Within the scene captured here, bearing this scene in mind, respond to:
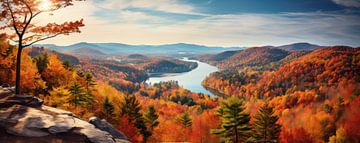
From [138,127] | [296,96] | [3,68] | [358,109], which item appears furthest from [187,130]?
[296,96]

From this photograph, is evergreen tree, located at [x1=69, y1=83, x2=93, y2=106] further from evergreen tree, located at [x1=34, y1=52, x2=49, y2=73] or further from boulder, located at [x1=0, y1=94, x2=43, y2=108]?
boulder, located at [x1=0, y1=94, x2=43, y2=108]

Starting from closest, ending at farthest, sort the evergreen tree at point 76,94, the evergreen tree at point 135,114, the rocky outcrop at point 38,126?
the rocky outcrop at point 38,126 < the evergreen tree at point 76,94 < the evergreen tree at point 135,114

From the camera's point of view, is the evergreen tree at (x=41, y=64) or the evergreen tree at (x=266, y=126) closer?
the evergreen tree at (x=266, y=126)

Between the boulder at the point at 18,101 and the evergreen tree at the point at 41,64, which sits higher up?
the evergreen tree at the point at 41,64

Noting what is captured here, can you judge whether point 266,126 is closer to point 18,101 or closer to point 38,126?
point 38,126

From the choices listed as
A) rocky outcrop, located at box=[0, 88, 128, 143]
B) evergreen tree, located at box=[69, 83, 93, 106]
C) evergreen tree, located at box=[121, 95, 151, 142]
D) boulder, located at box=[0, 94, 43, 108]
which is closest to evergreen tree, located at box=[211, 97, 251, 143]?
evergreen tree, located at box=[121, 95, 151, 142]

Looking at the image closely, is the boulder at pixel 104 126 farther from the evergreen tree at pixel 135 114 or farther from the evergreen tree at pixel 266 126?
the evergreen tree at pixel 135 114

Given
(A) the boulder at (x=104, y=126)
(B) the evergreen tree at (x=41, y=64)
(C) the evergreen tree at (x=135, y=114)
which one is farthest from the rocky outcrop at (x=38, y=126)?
(B) the evergreen tree at (x=41, y=64)
